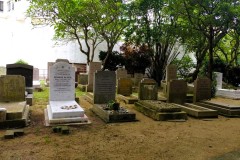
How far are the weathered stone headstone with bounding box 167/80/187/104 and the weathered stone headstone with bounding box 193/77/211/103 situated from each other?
535mm

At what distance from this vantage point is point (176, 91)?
9570 mm

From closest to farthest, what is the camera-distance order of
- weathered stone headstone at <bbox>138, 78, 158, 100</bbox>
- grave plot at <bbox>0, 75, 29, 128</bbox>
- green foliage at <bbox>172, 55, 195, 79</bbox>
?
grave plot at <bbox>0, 75, 29, 128</bbox>
weathered stone headstone at <bbox>138, 78, 158, 100</bbox>
green foliage at <bbox>172, 55, 195, 79</bbox>

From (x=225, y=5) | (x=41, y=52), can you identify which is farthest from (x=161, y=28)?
(x=41, y=52)

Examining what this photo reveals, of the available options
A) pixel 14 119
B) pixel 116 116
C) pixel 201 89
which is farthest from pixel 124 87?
pixel 14 119

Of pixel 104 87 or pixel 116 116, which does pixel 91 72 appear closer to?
pixel 104 87

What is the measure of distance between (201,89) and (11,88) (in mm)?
7214

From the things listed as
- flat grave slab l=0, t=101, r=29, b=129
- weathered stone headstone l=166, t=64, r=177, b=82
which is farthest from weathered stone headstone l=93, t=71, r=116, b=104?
weathered stone headstone l=166, t=64, r=177, b=82

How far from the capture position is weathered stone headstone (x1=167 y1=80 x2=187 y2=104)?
9.47m

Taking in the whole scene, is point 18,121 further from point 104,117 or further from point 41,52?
point 41,52

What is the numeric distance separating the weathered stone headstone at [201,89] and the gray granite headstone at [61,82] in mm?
5139

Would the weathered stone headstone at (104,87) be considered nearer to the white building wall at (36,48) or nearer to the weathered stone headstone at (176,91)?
the weathered stone headstone at (176,91)

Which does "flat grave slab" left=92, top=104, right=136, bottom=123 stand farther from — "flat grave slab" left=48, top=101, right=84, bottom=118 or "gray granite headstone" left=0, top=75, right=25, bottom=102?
"gray granite headstone" left=0, top=75, right=25, bottom=102

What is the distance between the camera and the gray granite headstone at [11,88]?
23.5ft

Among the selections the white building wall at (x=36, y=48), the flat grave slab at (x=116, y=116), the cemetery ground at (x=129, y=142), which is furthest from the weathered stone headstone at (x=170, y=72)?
the white building wall at (x=36, y=48)
